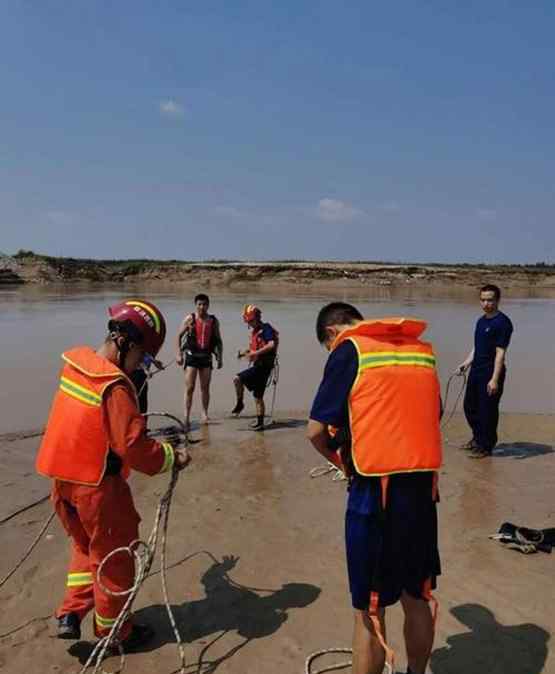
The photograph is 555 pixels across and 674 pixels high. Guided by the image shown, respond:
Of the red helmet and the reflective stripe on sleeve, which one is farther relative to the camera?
the reflective stripe on sleeve

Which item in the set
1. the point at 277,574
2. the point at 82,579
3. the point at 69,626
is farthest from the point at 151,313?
the point at 277,574

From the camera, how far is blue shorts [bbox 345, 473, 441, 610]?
2898 millimetres

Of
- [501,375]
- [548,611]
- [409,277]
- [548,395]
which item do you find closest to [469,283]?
[409,277]

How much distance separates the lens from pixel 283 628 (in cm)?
409

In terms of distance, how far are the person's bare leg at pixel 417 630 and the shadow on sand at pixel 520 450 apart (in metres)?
5.26

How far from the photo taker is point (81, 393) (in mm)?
3422

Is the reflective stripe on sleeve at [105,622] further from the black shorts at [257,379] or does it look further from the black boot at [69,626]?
the black shorts at [257,379]

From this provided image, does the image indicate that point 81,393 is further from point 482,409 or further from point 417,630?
point 482,409

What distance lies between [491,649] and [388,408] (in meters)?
1.95

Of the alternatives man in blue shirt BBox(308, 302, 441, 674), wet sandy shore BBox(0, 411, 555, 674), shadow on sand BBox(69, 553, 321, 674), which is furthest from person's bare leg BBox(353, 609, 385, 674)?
shadow on sand BBox(69, 553, 321, 674)

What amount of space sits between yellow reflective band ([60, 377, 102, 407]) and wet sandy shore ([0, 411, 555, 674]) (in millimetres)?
1564

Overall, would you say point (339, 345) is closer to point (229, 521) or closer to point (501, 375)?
point (229, 521)

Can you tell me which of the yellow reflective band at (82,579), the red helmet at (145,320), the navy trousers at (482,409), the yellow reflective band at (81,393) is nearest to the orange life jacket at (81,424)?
the yellow reflective band at (81,393)

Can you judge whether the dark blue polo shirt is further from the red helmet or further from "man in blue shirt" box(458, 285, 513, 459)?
the red helmet
